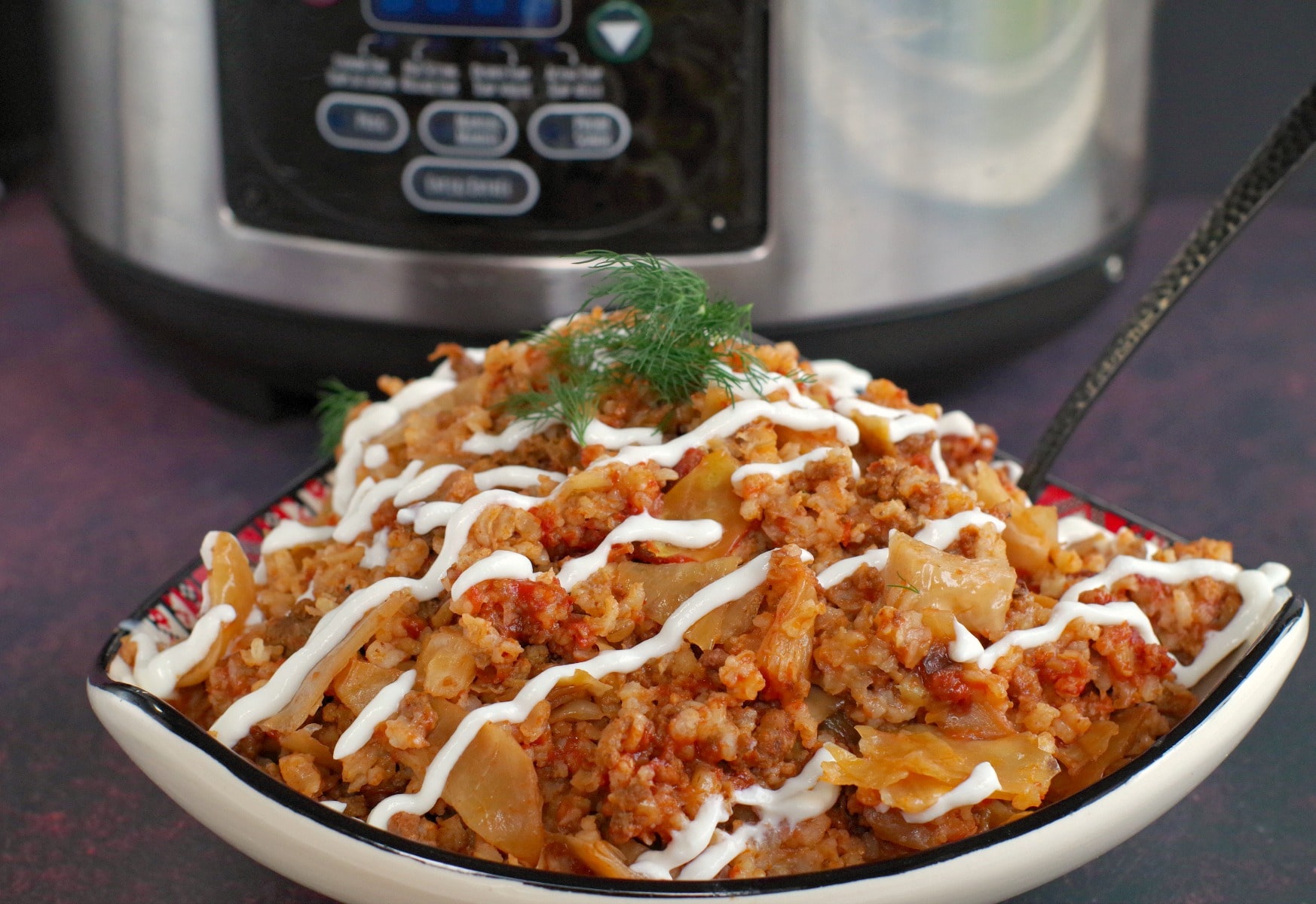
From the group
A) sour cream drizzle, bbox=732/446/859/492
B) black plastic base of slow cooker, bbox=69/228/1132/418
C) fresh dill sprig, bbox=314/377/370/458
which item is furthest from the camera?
black plastic base of slow cooker, bbox=69/228/1132/418

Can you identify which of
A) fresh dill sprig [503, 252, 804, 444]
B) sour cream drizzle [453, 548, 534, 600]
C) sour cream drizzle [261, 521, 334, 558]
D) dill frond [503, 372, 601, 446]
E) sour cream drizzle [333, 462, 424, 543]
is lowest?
sour cream drizzle [261, 521, 334, 558]

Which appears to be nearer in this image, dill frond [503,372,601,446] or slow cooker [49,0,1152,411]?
dill frond [503,372,601,446]

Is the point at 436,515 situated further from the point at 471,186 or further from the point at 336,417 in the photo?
the point at 471,186

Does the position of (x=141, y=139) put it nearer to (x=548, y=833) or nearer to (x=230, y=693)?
(x=230, y=693)

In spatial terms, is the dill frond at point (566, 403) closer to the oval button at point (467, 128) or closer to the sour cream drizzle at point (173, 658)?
the sour cream drizzle at point (173, 658)

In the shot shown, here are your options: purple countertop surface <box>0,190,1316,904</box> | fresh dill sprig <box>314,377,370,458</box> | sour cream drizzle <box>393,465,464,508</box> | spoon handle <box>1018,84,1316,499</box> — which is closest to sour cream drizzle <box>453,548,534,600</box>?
sour cream drizzle <box>393,465,464,508</box>

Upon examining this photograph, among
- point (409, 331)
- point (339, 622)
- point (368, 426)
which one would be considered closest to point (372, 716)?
point (339, 622)

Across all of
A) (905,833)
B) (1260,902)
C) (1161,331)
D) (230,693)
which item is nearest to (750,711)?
(905,833)

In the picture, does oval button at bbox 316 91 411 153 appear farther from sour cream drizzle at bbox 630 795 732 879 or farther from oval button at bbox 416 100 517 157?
sour cream drizzle at bbox 630 795 732 879
